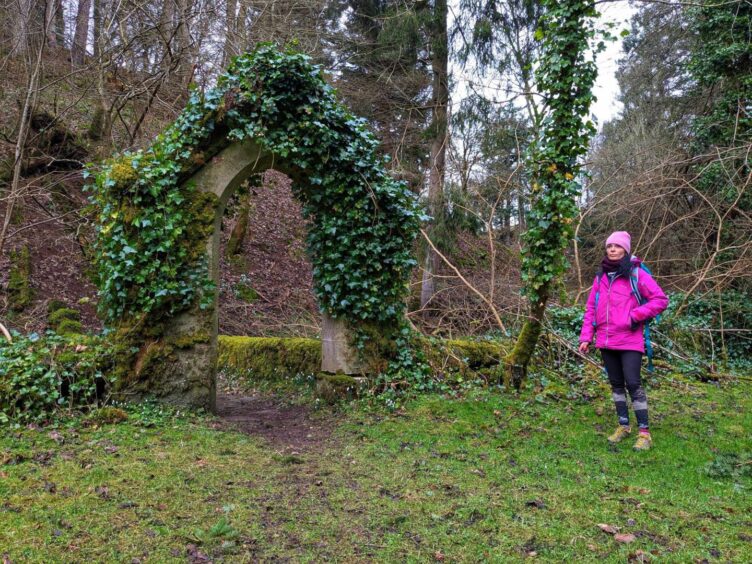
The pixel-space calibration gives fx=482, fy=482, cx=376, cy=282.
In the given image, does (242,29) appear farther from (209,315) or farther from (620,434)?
(620,434)

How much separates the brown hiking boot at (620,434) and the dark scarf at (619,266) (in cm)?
142

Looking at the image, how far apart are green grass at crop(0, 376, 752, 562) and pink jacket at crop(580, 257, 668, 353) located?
960 millimetres

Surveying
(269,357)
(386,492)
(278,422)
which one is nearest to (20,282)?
(269,357)

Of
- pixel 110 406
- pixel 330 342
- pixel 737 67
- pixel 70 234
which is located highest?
pixel 737 67

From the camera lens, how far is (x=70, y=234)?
408 inches

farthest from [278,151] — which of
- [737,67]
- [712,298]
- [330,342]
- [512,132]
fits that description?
[737,67]

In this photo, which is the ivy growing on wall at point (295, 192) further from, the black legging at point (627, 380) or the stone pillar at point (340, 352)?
the black legging at point (627, 380)

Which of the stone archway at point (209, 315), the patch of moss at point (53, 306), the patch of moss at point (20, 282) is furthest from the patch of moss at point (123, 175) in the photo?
the patch of moss at point (20, 282)

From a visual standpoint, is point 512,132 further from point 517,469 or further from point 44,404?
point 44,404

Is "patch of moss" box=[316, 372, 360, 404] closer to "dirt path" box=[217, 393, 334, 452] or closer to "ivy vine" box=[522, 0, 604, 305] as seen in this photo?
"dirt path" box=[217, 393, 334, 452]

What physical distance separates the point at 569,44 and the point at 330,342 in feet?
15.0

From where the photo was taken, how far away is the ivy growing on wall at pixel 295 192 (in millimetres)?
5266

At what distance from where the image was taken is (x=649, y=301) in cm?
426

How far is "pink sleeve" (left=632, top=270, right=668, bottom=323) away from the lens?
13.7ft
